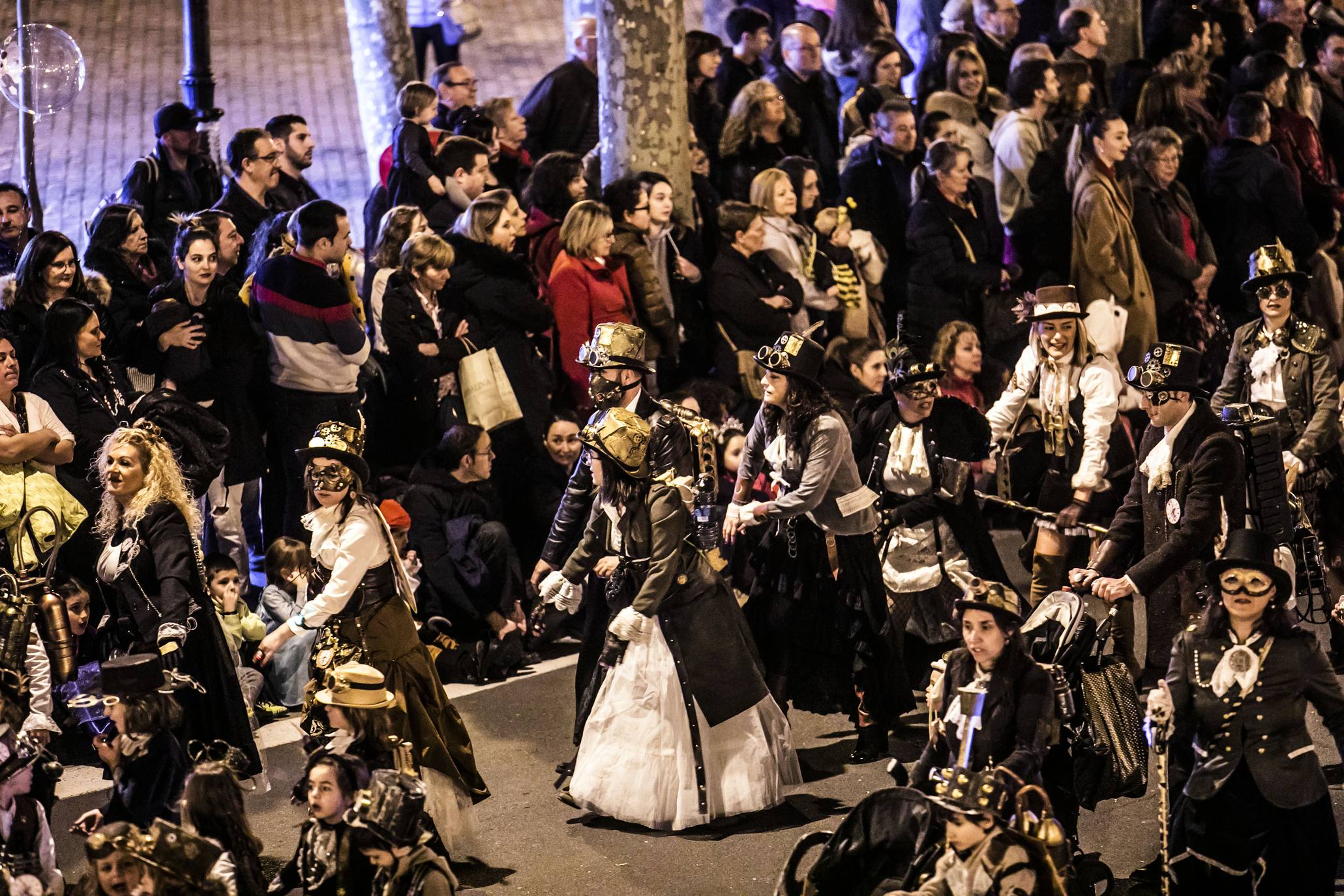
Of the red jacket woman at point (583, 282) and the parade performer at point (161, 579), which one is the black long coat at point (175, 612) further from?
the red jacket woman at point (583, 282)

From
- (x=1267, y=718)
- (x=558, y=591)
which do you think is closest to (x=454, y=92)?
(x=558, y=591)

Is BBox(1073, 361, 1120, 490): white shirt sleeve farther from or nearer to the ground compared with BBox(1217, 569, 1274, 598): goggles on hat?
farther from the ground

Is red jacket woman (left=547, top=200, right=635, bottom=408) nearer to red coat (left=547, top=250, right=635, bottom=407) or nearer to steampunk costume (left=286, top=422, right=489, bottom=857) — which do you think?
red coat (left=547, top=250, right=635, bottom=407)

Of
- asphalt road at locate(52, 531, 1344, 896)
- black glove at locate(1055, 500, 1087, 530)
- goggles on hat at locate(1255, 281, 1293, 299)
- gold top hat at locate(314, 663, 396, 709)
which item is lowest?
asphalt road at locate(52, 531, 1344, 896)

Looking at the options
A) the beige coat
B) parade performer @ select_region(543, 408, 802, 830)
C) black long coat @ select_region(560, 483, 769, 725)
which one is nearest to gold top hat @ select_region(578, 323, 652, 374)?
parade performer @ select_region(543, 408, 802, 830)

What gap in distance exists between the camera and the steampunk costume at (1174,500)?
8125mm

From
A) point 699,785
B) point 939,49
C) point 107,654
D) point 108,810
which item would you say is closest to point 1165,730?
point 699,785

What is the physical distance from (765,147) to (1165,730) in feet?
22.1

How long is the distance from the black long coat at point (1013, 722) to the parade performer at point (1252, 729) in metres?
0.42

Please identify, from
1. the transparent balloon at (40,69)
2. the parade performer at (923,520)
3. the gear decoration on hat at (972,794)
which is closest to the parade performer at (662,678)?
the parade performer at (923,520)

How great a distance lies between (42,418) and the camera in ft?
28.9

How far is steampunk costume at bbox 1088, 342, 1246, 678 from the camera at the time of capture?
8.12 m

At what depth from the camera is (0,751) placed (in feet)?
21.4

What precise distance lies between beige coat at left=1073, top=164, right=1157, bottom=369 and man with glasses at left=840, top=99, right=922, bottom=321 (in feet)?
3.63
